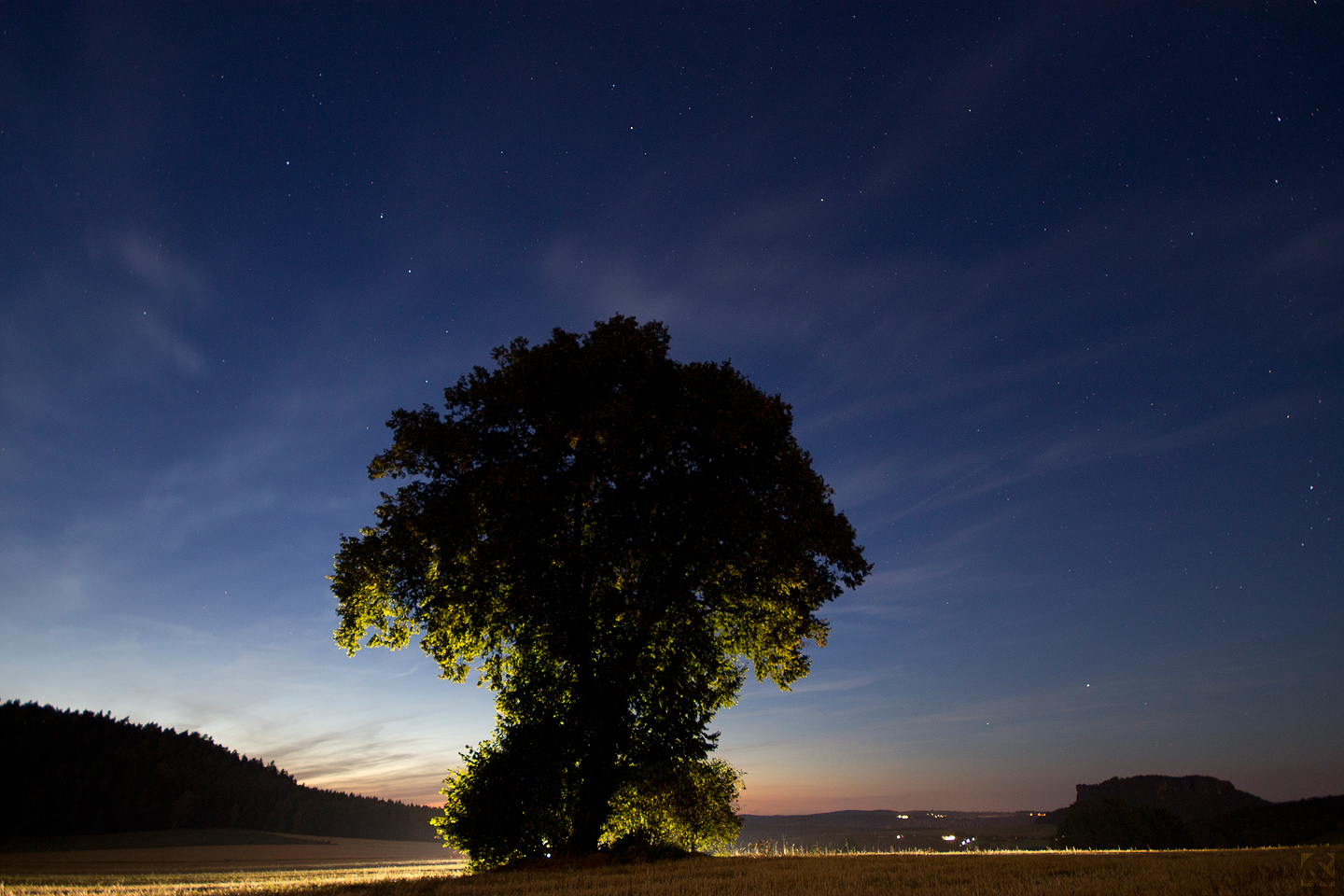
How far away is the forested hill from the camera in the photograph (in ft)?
329

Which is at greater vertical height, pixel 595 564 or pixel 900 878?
pixel 595 564

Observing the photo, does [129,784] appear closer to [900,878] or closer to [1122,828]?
[900,878]

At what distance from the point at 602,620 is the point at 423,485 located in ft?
22.3

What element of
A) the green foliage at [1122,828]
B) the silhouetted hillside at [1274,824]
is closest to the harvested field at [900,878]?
the green foliage at [1122,828]

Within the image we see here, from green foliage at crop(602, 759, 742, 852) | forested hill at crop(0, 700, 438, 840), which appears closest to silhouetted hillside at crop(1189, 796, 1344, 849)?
green foliage at crop(602, 759, 742, 852)

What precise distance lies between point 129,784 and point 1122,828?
492 ft

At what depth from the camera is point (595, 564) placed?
66.6 ft

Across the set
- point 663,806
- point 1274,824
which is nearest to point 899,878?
point 663,806

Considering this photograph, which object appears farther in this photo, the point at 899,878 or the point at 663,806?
the point at 663,806

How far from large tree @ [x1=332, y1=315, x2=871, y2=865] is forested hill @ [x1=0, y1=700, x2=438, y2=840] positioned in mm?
118744

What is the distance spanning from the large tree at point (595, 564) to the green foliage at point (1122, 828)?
96601 mm

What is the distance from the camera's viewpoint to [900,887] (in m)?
12.4

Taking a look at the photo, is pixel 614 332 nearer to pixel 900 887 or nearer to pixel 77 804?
pixel 900 887

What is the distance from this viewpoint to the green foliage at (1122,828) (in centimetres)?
9469
